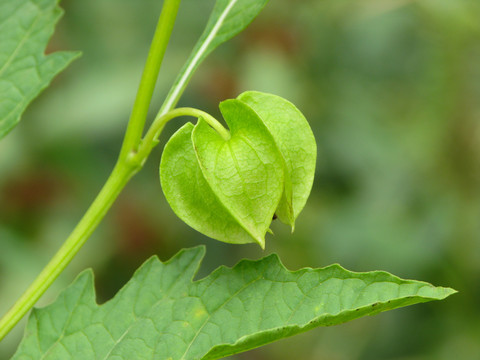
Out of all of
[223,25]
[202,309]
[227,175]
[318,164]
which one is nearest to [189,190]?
[227,175]

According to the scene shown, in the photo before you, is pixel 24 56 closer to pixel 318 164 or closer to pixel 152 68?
pixel 152 68

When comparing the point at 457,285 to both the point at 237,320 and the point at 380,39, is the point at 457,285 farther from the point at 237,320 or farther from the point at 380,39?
the point at 237,320

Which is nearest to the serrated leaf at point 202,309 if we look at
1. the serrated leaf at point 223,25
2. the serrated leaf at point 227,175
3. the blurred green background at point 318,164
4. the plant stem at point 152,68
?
the serrated leaf at point 227,175

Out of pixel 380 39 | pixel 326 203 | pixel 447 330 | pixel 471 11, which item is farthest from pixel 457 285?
pixel 380 39

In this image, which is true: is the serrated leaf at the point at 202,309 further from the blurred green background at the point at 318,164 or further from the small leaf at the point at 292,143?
the blurred green background at the point at 318,164

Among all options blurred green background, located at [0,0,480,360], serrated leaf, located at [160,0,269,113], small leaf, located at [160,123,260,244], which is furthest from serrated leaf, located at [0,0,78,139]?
blurred green background, located at [0,0,480,360]

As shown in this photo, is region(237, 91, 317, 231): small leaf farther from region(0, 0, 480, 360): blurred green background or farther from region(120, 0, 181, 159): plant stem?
region(0, 0, 480, 360): blurred green background
